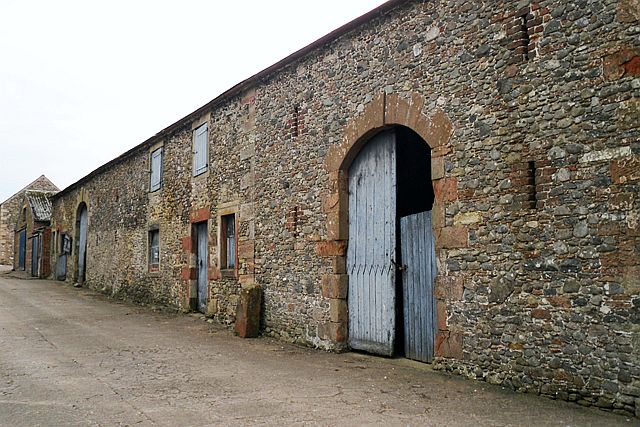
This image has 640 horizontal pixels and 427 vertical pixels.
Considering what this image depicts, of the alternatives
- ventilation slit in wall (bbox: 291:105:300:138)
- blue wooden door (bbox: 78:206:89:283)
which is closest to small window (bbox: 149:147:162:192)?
ventilation slit in wall (bbox: 291:105:300:138)

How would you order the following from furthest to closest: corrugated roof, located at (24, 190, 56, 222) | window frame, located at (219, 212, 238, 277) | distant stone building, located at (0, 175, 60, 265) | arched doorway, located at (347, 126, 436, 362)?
distant stone building, located at (0, 175, 60, 265) → corrugated roof, located at (24, 190, 56, 222) → window frame, located at (219, 212, 238, 277) → arched doorway, located at (347, 126, 436, 362)

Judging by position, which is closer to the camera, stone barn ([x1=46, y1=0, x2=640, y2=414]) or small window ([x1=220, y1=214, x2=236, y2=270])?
stone barn ([x1=46, y1=0, x2=640, y2=414])

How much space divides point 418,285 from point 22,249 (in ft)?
94.4

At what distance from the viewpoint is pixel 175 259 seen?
12867mm

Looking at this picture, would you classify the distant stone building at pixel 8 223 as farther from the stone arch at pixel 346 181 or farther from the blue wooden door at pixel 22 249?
the stone arch at pixel 346 181

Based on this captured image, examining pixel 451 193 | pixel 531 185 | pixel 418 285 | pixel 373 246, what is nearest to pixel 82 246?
pixel 373 246

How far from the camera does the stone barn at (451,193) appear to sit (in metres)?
4.91

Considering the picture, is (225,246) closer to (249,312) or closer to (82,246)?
(249,312)

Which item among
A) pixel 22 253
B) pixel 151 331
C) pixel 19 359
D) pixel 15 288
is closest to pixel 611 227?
pixel 19 359

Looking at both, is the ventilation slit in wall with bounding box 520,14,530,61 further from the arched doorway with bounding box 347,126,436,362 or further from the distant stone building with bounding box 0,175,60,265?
the distant stone building with bounding box 0,175,60,265

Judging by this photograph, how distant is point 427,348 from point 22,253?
94.9 ft

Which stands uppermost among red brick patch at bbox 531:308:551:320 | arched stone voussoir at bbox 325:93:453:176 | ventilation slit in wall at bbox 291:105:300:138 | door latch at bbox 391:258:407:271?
ventilation slit in wall at bbox 291:105:300:138

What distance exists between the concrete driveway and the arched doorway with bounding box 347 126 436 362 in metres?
0.38

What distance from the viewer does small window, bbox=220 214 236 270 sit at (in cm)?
1071
